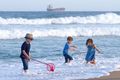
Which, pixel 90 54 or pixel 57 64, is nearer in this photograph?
pixel 57 64

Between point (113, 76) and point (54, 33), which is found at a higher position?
point (54, 33)

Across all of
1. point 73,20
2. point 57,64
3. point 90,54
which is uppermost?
point 73,20

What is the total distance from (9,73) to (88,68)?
261 centimetres

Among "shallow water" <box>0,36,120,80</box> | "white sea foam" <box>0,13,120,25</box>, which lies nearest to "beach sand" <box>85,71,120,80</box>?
"shallow water" <box>0,36,120,80</box>

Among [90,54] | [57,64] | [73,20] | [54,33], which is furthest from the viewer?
[73,20]

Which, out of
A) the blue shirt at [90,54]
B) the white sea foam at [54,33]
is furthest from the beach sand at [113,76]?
the white sea foam at [54,33]

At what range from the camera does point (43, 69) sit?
42.6 ft

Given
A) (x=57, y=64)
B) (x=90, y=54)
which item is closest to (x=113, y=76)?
(x=57, y=64)

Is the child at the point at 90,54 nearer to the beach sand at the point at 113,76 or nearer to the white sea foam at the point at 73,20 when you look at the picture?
the beach sand at the point at 113,76

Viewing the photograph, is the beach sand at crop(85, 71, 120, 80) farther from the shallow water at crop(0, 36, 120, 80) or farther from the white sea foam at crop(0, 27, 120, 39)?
the white sea foam at crop(0, 27, 120, 39)

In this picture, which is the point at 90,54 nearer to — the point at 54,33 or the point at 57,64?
the point at 57,64

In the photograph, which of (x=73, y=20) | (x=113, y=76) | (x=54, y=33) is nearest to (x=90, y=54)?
(x=113, y=76)

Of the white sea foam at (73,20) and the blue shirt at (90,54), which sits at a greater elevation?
the white sea foam at (73,20)

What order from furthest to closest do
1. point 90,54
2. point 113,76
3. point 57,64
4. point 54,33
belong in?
point 54,33 < point 90,54 < point 57,64 < point 113,76
